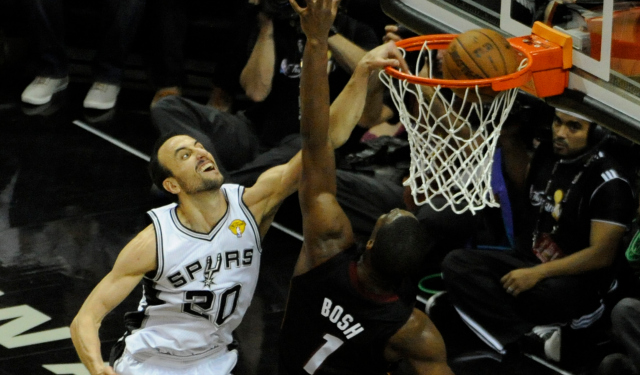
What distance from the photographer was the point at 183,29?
7.39 metres

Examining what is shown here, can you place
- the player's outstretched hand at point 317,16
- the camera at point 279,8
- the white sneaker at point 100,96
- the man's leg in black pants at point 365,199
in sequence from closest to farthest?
the player's outstretched hand at point 317,16 < the man's leg in black pants at point 365,199 < the camera at point 279,8 < the white sneaker at point 100,96

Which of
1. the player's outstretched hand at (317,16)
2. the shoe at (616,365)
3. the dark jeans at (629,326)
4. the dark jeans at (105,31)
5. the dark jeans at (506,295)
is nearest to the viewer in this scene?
the player's outstretched hand at (317,16)

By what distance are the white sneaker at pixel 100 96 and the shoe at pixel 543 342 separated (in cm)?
413

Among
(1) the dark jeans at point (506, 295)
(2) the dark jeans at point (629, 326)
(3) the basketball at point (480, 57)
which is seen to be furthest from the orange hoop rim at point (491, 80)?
(1) the dark jeans at point (506, 295)

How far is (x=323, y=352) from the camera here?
3.75 meters

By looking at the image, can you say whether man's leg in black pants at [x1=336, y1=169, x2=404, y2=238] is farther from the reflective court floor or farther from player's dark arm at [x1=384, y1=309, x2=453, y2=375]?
player's dark arm at [x1=384, y1=309, x2=453, y2=375]

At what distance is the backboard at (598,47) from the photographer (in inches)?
140

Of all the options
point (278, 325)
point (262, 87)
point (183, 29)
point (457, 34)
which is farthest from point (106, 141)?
point (457, 34)

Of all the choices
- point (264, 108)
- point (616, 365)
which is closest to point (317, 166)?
point (616, 365)

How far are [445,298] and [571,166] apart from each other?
110cm

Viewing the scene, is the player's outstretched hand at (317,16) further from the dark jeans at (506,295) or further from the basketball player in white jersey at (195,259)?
the dark jeans at (506,295)

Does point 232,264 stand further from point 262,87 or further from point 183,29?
point 183,29

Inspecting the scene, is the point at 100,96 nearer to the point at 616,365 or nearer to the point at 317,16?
the point at 317,16

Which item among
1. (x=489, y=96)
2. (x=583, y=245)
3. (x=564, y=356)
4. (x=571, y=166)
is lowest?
(x=564, y=356)
